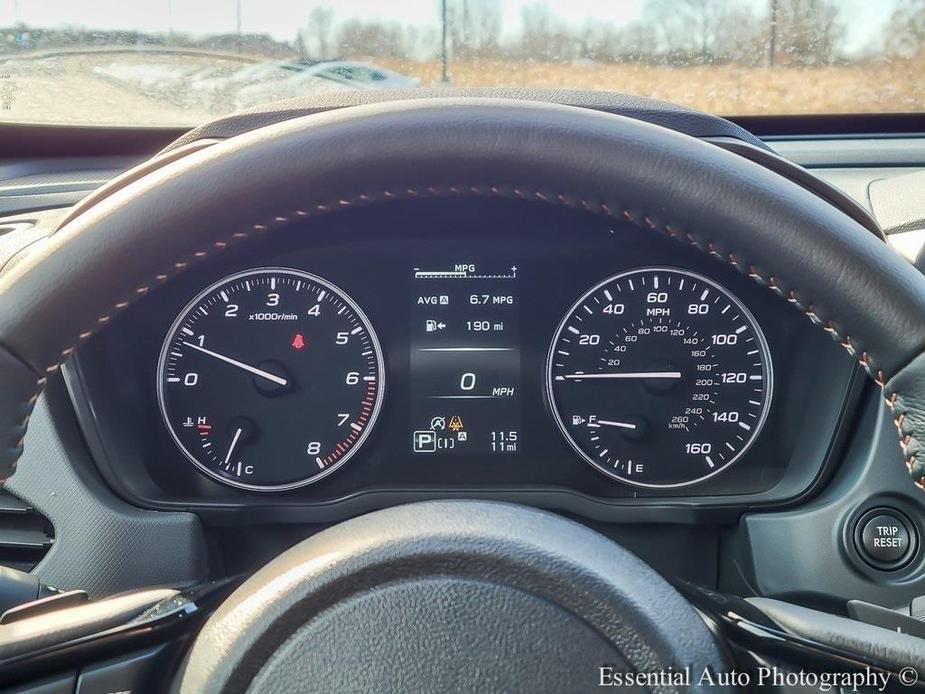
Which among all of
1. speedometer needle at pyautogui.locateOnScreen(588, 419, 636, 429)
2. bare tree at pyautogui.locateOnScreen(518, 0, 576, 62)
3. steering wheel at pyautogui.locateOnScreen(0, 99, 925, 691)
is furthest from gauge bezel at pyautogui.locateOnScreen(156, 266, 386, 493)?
steering wheel at pyautogui.locateOnScreen(0, 99, 925, 691)

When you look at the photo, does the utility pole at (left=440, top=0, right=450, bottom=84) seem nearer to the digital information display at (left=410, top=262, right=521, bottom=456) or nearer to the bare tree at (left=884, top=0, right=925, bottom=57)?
the digital information display at (left=410, top=262, right=521, bottom=456)

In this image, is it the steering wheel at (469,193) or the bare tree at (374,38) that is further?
the bare tree at (374,38)

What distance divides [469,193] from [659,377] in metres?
1.18

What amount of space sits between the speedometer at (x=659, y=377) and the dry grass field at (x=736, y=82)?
0.49 meters

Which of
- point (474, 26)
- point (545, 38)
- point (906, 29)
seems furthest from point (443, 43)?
point (906, 29)

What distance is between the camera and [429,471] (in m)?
2.47

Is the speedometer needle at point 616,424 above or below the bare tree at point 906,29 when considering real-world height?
below

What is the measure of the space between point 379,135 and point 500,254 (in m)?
1.20

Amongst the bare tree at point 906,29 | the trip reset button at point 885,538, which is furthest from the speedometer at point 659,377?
the bare tree at point 906,29

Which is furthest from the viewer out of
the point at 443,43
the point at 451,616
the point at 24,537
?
the point at 443,43

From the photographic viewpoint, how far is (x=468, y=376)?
8.05 ft

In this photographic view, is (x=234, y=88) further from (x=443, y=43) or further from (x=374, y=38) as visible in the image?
(x=443, y=43)

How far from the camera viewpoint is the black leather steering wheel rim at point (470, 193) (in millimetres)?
1176

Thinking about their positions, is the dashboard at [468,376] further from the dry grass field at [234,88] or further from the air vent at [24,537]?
the dry grass field at [234,88]
